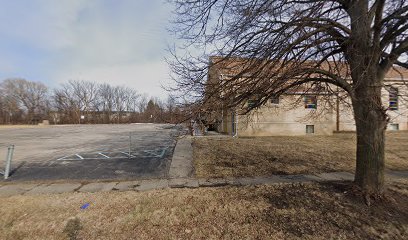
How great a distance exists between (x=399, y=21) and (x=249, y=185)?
14.5 ft

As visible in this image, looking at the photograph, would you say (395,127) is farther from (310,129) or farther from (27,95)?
(27,95)

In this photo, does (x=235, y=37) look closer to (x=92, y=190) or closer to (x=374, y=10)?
(x=374, y=10)

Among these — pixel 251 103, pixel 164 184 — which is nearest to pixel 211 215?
A: pixel 164 184

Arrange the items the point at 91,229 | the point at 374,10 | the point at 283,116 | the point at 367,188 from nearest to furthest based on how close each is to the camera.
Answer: the point at 91,229
the point at 374,10
the point at 367,188
the point at 283,116

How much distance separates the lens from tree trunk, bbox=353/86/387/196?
12.8 feet

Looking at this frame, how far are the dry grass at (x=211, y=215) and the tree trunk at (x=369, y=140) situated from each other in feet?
1.28

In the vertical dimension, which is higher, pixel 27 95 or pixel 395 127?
pixel 27 95

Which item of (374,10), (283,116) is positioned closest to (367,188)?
(374,10)

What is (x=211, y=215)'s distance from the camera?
3.71 meters

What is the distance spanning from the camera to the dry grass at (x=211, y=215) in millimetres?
3197

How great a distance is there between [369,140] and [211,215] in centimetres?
344

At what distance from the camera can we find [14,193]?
17.0 ft

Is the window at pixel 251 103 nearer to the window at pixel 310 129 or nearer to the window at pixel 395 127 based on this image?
the window at pixel 310 129

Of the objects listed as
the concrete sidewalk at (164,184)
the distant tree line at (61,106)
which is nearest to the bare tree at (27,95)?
the distant tree line at (61,106)
